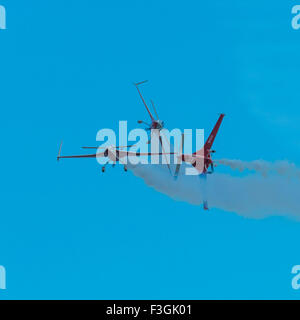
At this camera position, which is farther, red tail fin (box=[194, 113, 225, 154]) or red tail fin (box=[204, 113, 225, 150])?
red tail fin (box=[204, 113, 225, 150])

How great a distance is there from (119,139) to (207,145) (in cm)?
1112

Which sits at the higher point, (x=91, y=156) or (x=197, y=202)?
(x=91, y=156)

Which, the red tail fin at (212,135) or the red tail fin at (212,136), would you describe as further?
the red tail fin at (212,135)

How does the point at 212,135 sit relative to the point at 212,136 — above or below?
above
